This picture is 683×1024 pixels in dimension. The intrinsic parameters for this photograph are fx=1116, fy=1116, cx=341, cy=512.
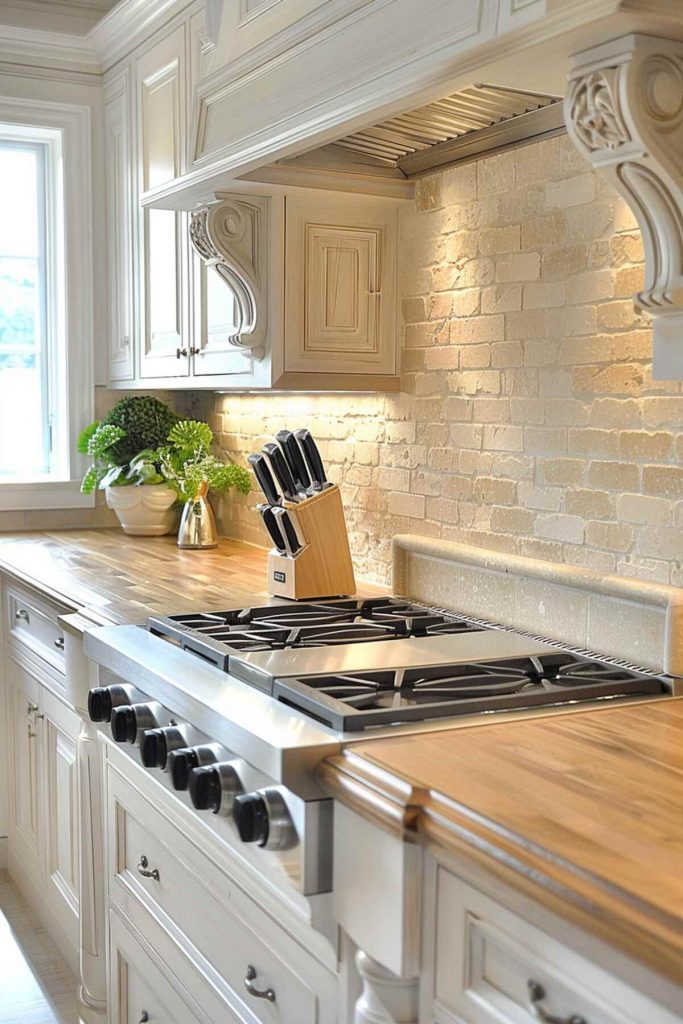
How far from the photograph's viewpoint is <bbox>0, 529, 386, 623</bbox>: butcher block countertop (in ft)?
8.58

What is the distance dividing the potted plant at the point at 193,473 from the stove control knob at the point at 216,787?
188 cm

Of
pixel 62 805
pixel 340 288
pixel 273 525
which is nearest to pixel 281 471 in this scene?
pixel 273 525

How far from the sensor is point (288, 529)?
8.45 feet

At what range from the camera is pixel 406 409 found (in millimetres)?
2758

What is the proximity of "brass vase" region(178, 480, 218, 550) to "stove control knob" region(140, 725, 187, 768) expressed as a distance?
1.73m

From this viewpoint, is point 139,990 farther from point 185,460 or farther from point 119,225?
point 119,225

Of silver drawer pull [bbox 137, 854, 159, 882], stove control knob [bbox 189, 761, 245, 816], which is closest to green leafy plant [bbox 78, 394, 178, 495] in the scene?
silver drawer pull [bbox 137, 854, 159, 882]

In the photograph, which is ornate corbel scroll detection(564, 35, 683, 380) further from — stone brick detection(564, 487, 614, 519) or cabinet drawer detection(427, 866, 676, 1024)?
cabinet drawer detection(427, 866, 676, 1024)

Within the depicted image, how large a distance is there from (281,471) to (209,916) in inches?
42.1

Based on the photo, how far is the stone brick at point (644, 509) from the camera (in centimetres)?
192

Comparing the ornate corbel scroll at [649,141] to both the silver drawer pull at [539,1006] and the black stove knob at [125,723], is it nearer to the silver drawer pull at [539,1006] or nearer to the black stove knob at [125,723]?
the silver drawer pull at [539,1006]

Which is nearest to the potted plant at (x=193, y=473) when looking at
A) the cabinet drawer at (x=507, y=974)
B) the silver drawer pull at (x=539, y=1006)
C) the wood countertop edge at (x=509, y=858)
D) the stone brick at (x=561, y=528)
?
the stone brick at (x=561, y=528)

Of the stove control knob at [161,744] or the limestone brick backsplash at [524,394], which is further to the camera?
the limestone brick backsplash at [524,394]

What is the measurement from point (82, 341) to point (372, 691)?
2.71m
